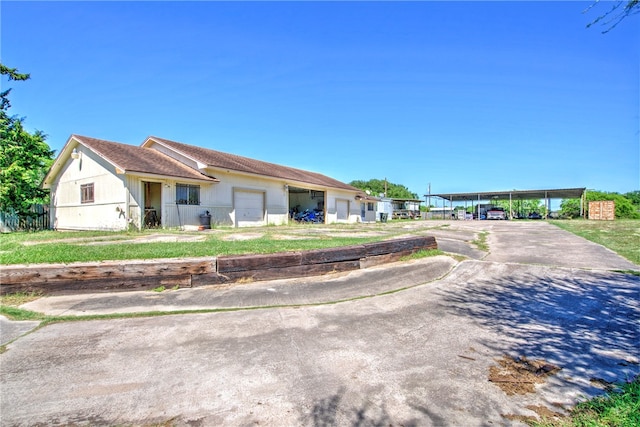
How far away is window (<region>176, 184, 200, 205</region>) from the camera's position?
47.9ft

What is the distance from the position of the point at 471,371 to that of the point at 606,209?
128 feet

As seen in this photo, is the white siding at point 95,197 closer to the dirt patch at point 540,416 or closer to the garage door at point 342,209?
the dirt patch at point 540,416

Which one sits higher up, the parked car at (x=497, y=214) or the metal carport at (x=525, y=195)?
the metal carport at (x=525, y=195)

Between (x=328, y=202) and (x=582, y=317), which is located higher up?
(x=328, y=202)

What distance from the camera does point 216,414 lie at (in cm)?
198

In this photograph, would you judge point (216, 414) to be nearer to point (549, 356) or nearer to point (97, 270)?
point (549, 356)

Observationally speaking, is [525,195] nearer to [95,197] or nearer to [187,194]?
[187,194]

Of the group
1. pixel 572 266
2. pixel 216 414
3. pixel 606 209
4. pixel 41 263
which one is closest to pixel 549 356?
pixel 216 414

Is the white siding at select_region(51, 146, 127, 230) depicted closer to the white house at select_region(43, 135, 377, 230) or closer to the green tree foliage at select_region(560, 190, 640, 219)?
the white house at select_region(43, 135, 377, 230)

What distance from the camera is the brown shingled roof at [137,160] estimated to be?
13.3 metres

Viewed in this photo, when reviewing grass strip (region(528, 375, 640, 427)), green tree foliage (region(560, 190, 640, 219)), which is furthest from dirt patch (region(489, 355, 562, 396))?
green tree foliage (region(560, 190, 640, 219))

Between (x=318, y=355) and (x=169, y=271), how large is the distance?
10.3ft

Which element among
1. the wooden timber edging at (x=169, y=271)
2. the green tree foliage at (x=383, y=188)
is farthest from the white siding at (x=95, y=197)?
the green tree foliage at (x=383, y=188)

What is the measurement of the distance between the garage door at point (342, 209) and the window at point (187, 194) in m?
13.6
